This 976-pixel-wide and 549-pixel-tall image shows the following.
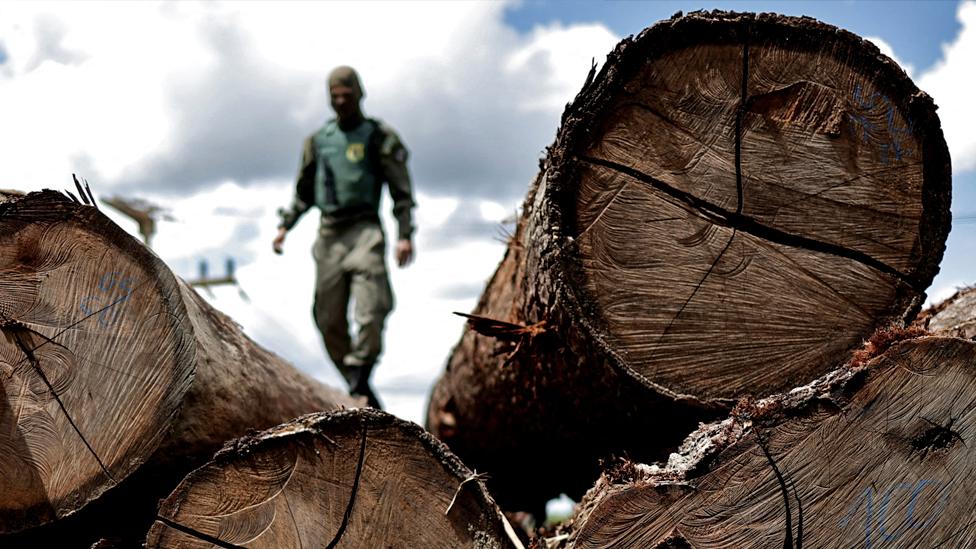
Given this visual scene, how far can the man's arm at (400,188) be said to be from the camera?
Answer: 5184mm

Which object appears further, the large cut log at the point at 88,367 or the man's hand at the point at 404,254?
the man's hand at the point at 404,254

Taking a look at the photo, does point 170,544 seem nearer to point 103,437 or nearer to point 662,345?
point 103,437

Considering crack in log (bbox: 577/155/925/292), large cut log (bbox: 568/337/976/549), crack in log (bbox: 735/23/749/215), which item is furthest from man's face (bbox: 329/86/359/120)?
large cut log (bbox: 568/337/976/549)

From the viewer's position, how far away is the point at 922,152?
2.19 metres

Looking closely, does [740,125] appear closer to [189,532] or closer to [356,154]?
[189,532]

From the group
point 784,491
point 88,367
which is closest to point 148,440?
A: point 88,367

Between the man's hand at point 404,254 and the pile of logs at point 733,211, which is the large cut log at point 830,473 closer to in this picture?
the pile of logs at point 733,211

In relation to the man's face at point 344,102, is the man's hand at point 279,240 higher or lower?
lower

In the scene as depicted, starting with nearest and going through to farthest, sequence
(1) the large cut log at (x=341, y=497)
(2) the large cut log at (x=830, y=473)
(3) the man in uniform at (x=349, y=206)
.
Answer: (2) the large cut log at (x=830, y=473) → (1) the large cut log at (x=341, y=497) → (3) the man in uniform at (x=349, y=206)

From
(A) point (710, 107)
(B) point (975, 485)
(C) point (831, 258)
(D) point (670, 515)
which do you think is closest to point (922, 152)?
(C) point (831, 258)

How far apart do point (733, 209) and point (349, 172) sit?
11.1 ft

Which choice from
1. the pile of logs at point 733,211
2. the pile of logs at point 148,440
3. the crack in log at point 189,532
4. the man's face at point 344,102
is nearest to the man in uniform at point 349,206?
the man's face at point 344,102

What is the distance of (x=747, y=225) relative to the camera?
2182mm

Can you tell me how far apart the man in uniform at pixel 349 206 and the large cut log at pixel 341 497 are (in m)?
3.11
